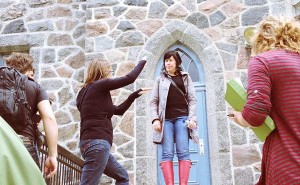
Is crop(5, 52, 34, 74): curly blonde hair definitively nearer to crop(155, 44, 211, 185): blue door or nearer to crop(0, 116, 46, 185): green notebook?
crop(0, 116, 46, 185): green notebook

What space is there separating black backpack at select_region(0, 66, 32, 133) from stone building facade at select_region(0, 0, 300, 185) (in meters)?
2.99

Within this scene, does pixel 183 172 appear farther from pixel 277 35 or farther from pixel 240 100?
pixel 277 35

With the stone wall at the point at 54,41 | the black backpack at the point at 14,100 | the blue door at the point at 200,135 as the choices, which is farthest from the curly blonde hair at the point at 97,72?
the stone wall at the point at 54,41

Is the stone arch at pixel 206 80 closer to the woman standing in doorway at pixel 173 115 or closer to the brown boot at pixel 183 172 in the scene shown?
the woman standing in doorway at pixel 173 115

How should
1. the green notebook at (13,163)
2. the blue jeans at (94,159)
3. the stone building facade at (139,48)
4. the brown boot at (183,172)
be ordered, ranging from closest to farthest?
1. the green notebook at (13,163)
2. the blue jeans at (94,159)
3. the brown boot at (183,172)
4. the stone building facade at (139,48)

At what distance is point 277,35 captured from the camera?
1.96 m

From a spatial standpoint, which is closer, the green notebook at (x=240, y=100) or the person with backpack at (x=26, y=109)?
the green notebook at (x=240, y=100)

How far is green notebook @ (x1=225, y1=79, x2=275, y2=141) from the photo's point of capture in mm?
1792

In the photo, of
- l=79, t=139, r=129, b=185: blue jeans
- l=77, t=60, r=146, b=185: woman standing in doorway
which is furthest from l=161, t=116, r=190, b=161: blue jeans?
l=79, t=139, r=129, b=185: blue jeans

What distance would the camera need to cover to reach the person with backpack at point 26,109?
7.72ft

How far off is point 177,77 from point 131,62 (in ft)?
6.00

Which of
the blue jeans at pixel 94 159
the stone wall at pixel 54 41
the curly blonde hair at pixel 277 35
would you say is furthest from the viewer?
the stone wall at pixel 54 41

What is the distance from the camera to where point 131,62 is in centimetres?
576

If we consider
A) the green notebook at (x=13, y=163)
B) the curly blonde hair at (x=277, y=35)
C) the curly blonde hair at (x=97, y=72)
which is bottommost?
the green notebook at (x=13, y=163)
